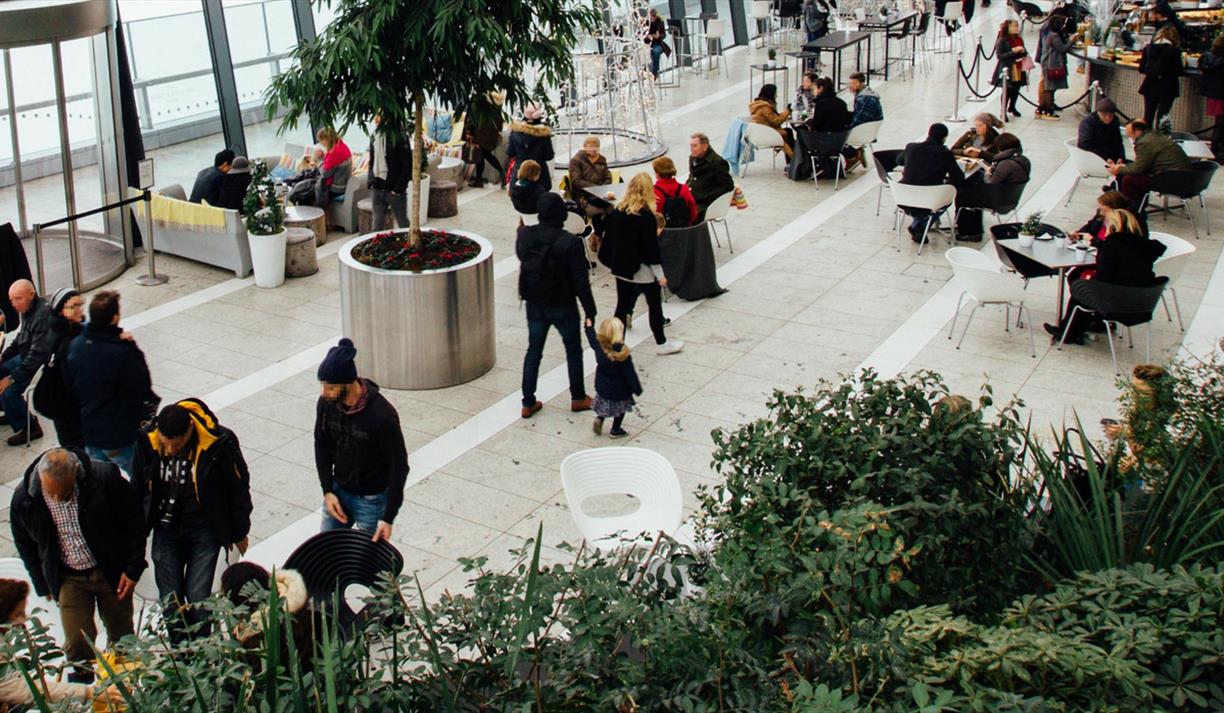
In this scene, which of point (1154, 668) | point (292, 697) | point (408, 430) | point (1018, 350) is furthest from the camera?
point (1018, 350)

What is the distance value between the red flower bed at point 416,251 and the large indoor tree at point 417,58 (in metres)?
0.34

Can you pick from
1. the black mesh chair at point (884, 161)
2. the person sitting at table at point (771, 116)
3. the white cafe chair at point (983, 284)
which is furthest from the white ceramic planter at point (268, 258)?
the person sitting at table at point (771, 116)

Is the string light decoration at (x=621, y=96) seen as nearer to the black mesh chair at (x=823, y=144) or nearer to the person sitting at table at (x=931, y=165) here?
the black mesh chair at (x=823, y=144)

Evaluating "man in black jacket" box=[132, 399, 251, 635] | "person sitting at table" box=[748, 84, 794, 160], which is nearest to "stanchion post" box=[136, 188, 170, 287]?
"man in black jacket" box=[132, 399, 251, 635]

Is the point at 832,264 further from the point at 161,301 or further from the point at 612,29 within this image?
the point at 161,301

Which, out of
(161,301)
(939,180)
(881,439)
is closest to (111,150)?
(161,301)

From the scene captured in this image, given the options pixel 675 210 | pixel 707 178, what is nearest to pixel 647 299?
pixel 675 210

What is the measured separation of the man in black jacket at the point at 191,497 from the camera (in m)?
5.76

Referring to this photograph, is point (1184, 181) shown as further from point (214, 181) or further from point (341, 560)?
point (341, 560)

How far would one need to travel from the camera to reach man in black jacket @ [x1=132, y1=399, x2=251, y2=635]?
18.9 ft

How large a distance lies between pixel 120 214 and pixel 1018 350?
8.51m

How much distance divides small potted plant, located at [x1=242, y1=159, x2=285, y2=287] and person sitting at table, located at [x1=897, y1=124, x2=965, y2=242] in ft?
19.8

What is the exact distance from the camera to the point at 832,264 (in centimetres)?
1238

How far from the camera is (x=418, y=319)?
928 centimetres
